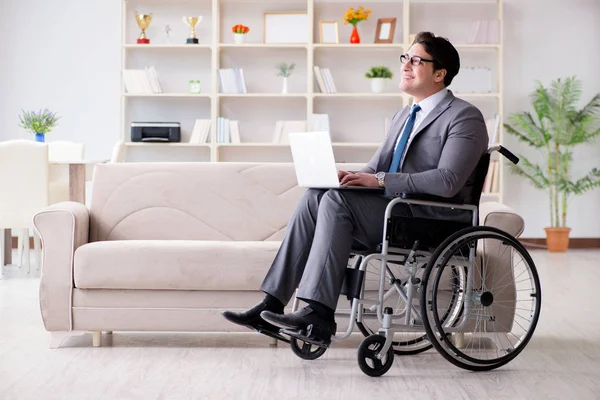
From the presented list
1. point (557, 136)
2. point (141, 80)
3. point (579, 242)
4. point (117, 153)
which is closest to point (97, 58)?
point (141, 80)

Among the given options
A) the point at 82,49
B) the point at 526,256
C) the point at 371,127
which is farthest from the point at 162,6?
the point at 526,256

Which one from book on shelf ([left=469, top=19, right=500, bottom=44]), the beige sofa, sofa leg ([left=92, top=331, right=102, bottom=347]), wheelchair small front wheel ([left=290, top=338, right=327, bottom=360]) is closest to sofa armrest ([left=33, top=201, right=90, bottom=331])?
the beige sofa

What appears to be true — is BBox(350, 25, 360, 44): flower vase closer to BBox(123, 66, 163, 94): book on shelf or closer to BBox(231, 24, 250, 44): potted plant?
BBox(231, 24, 250, 44): potted plant

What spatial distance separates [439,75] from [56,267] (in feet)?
4.99

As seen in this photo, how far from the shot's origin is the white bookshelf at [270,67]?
23.7 feet

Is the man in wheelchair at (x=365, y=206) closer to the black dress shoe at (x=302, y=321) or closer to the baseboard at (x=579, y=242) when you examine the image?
the black dress shoe at (x=302, y=321)

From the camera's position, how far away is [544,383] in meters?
2.65

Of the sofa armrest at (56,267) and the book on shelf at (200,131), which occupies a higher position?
the book on shelf at (200,131)

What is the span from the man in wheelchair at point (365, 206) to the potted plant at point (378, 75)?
402cm

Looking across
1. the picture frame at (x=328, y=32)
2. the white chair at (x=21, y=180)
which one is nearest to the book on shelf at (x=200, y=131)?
the picture frame at (x=328, y=32)

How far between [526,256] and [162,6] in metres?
5.17

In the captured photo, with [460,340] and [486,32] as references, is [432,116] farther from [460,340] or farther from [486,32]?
[486,32]

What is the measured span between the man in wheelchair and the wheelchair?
1.6 inches

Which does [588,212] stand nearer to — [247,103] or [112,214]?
[247,103]
